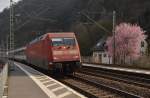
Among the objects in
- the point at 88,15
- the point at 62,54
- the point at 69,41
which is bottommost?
the point at 62,54

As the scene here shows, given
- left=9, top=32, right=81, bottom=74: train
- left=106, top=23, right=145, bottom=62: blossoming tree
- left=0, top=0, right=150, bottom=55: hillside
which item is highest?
left=0, top=0, right=150, bottom=55: hillside

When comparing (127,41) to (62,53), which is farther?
(127,41)

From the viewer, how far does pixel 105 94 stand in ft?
55.8

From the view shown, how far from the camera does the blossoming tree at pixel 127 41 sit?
71794 mm

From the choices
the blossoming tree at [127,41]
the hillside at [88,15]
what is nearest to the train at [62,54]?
the blossoming tree at [127,41]

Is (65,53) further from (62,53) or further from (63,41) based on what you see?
(63,41)

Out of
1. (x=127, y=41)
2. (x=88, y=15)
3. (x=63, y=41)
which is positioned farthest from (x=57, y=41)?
(x=88, y=15)

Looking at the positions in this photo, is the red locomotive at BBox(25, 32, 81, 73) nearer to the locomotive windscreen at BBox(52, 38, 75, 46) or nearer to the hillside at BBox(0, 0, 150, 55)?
the locomotive windscreen at BBox(52, 38, 75, 46)

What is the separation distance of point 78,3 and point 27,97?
3857 inches

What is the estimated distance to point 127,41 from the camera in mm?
77125

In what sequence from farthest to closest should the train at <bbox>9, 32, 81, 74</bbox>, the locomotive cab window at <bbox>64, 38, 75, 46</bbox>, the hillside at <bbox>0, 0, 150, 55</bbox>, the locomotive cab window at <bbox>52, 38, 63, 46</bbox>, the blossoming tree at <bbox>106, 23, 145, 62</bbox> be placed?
1. the hillside at <bbox>0, 0, 150, 55</bbox>
2. the blossoming tree at <bbox>106, 23, 145, 62</bbox>
3. the locomotive cab window at <bbox>64, 38, 75, 46</bbox>
4. the locomotive cab window at <bbox>52, 38, 63, 46</bbox>
5. the train at <bbox>9, 32, 81, 74</bbox>

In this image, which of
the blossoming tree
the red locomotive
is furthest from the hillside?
the red locomotive

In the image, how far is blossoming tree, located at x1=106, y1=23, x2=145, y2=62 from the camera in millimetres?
71794

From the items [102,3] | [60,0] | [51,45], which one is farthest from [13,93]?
[102,3]
